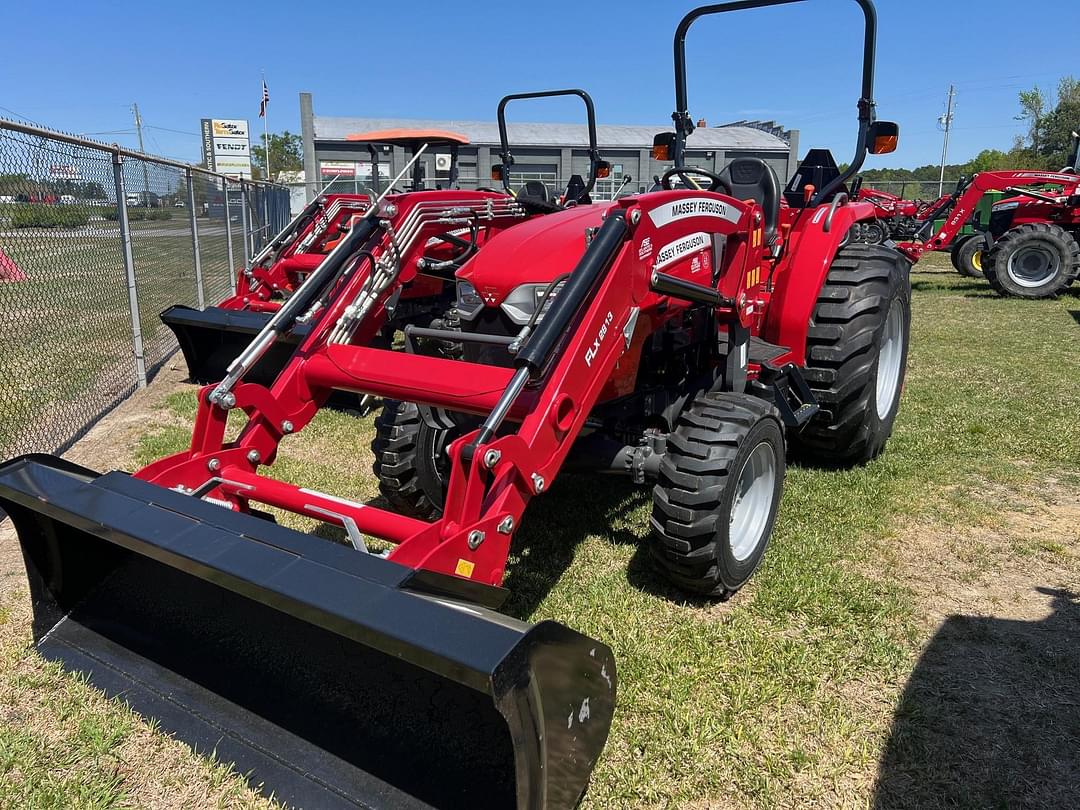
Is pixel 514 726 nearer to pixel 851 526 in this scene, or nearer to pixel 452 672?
pixel 452 672

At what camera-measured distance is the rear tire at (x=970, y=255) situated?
1408cm

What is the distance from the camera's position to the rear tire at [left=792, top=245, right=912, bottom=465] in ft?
13.8

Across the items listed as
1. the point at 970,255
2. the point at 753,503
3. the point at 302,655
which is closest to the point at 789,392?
the point at 753,503

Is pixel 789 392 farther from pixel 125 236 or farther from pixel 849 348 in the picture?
pixel 125 236

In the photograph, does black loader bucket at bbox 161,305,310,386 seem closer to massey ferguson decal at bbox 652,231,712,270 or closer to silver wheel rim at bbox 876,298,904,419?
massey ferguson decal at bbox 652,231,712,270

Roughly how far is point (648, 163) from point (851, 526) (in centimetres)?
3495

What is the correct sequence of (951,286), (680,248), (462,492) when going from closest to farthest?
1. (462,492)
2. (680,248)
3. (951,286)

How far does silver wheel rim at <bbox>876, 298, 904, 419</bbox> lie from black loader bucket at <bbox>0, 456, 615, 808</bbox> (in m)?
3.73

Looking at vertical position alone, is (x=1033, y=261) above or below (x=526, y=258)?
below

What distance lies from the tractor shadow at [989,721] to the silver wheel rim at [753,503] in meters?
0.78

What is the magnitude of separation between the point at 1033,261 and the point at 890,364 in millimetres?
9039

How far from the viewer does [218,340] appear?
6.46m

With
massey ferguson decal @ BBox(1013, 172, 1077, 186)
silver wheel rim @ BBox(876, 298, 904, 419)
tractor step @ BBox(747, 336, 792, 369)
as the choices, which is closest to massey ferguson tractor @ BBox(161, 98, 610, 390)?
tractor step @ BBox(747, 336, 792, 369)

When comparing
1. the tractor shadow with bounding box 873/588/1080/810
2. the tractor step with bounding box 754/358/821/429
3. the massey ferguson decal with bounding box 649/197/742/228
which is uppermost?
the massey ferguson decal with bounding box 649/197/742/228
